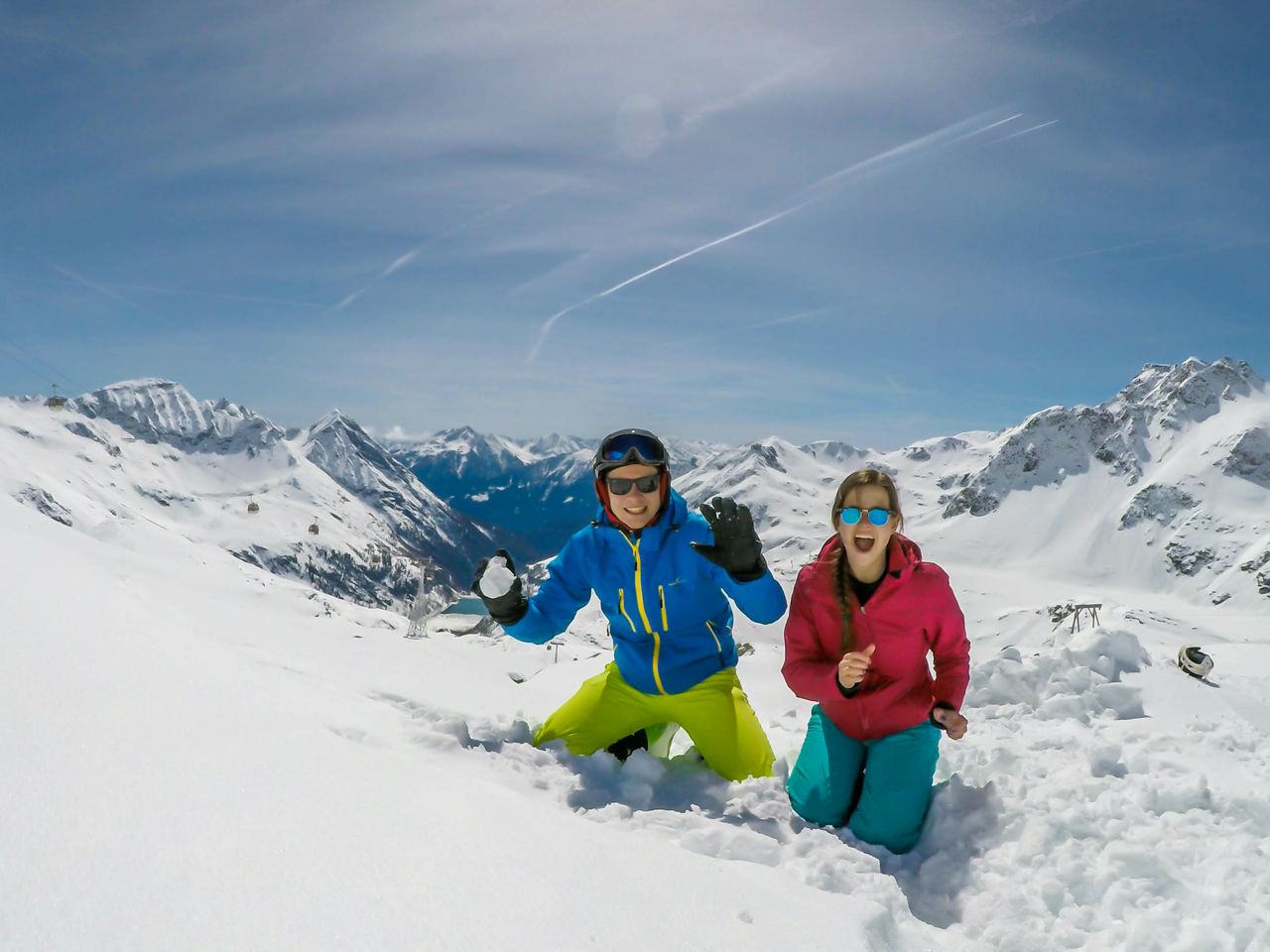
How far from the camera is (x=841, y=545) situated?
16.8 ft

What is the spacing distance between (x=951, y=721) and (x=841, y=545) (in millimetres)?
1300

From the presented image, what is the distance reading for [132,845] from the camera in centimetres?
222

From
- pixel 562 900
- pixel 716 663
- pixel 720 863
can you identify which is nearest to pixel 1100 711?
pixel 716 663

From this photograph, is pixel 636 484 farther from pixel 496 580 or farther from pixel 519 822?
pixel 519 822

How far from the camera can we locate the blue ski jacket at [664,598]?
5.67m

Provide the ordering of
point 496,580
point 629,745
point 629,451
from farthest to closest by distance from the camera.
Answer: point 629,745, point 496,580, point 629,451

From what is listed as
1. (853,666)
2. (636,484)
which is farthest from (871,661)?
(636,484)

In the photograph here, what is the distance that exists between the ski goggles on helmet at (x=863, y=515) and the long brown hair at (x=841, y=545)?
0.04 m

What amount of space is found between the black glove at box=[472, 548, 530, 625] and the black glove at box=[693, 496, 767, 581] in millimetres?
1560

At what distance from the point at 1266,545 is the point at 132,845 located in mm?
256523

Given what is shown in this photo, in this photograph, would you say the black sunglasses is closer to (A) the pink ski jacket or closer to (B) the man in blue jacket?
(B) the man in blue jacket

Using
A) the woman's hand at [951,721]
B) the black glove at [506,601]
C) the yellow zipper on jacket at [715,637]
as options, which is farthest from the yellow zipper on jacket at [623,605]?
the woman's hand at [951,721]

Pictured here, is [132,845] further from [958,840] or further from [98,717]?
[958,840]

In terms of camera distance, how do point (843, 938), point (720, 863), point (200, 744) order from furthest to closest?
point (720, 863)
point (200, 744)
point (843, 938)
